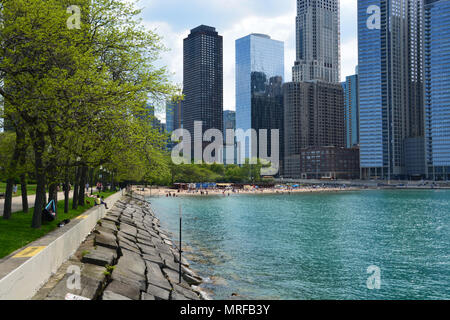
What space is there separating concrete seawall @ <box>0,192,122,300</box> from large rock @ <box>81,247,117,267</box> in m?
1.05

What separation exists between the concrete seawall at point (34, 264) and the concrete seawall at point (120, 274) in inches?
17.7

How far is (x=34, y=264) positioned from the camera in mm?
14898

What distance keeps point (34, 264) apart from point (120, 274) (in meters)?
5.60

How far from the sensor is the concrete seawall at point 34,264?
506 inches

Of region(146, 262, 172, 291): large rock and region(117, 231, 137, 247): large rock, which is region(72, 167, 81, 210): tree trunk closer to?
region(117, 231, 137, 247): large rock

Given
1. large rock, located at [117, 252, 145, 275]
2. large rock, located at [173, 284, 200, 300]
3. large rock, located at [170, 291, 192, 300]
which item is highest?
large rock, located at [117, 252, 145, 275]

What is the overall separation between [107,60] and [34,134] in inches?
323

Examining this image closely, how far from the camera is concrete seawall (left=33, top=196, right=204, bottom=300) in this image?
54.7 ft

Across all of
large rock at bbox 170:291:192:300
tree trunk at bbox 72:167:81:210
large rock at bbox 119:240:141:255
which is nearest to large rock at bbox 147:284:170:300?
large rock at bbox 170:291:192:300

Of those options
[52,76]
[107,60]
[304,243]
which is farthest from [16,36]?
[304,243]

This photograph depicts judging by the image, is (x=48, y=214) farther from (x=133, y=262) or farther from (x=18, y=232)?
(x=133, y=262)

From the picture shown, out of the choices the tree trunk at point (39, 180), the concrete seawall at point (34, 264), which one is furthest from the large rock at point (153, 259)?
the tree trunk at point (39, 180)

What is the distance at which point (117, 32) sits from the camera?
2686cm
